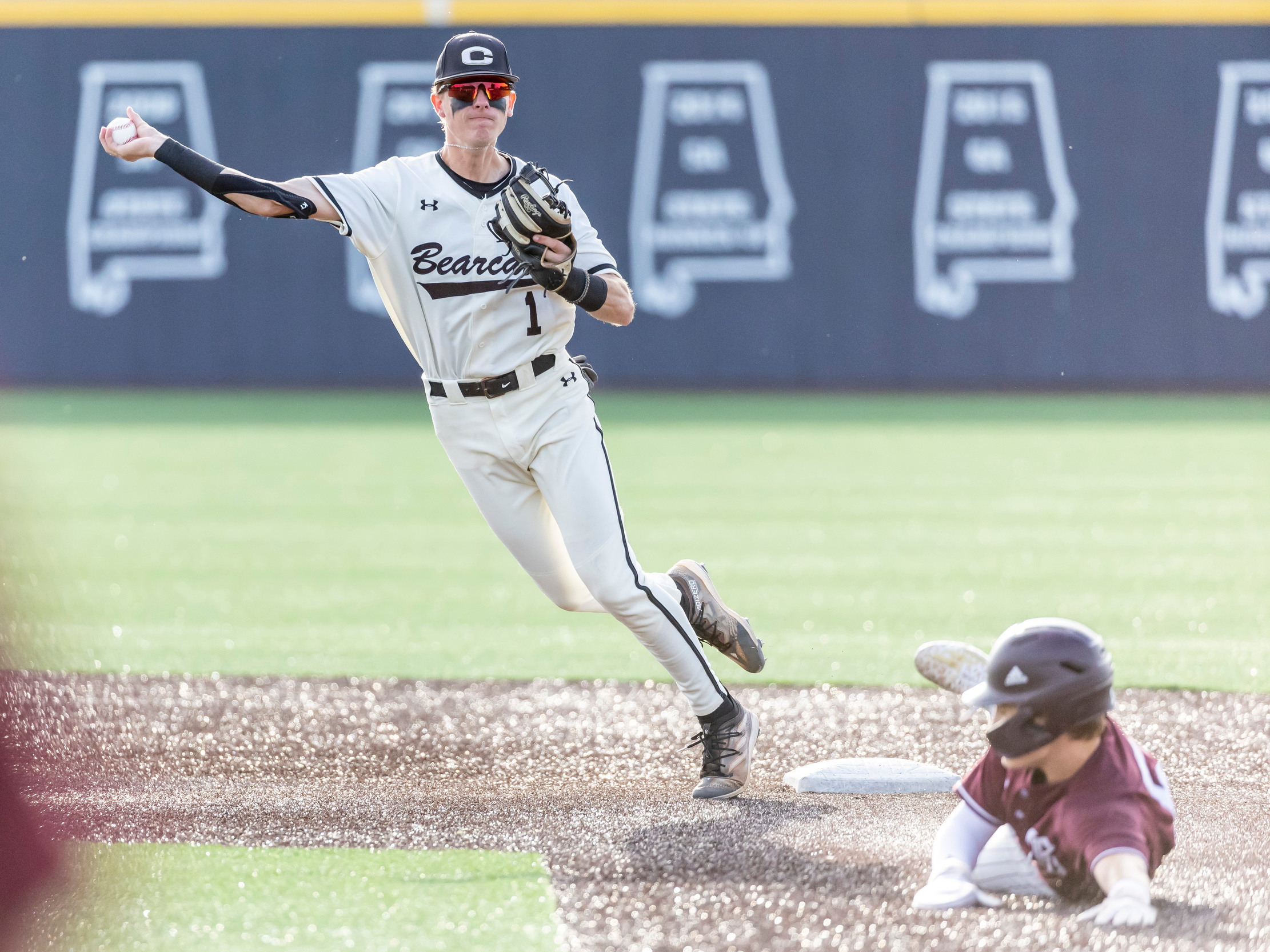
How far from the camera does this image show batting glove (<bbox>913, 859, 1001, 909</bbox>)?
3.76 m

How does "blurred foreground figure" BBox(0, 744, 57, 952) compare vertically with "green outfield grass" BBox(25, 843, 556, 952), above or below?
above

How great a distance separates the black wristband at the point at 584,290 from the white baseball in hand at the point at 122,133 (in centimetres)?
134

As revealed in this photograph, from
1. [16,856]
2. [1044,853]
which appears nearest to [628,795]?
[1044,853]

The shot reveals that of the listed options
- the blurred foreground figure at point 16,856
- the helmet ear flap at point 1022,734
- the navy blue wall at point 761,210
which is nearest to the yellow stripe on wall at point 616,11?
the navy blue wall at point 761,210

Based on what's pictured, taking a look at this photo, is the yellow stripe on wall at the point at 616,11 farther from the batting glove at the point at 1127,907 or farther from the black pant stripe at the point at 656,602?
the batting glove at the point at 1127,907

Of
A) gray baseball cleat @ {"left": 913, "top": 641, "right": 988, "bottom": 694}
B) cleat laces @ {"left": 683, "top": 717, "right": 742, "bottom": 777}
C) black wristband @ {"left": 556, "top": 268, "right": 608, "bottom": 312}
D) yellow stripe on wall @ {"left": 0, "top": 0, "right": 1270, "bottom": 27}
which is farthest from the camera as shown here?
yellow stripe on wall @ {"left": 0, "top": 0, "right": 1270, "bottom": 27}

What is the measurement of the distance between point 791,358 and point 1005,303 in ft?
8.07

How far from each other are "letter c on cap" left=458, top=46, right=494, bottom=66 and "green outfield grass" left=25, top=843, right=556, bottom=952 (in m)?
2.39

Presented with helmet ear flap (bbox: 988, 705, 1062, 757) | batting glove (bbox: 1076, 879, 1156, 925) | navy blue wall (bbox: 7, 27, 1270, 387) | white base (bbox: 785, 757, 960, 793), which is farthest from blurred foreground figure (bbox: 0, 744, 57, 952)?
navy blue wall (bbox: 7, 27, 1270, 387)

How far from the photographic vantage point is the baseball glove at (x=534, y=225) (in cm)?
453

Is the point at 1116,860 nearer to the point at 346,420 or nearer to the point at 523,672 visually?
the point at 523,672

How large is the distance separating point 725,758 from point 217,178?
7.79 ft

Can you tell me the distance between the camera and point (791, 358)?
1773 centimetres

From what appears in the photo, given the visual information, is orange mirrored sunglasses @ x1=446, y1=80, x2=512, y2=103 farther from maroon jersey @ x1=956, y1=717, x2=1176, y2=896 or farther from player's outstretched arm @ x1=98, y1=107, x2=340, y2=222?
maroon jersey @ x1=956, y1=717, x2=1176, y2=896
